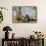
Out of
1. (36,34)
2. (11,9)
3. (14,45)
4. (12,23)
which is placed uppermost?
(11,9)

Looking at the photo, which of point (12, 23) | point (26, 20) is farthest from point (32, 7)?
point (12, 23)

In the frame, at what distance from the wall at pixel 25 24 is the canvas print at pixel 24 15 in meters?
0.09

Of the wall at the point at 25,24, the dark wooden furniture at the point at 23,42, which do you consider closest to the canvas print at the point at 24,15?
the wall at the point at 25,24

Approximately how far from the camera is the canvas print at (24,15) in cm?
469

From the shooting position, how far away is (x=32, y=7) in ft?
15.4

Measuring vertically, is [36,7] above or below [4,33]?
above

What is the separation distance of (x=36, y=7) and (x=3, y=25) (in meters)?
1.15

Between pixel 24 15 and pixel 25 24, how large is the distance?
0.91 ft

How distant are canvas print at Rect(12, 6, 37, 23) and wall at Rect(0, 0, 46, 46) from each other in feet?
0.30

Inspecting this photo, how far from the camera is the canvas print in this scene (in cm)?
469

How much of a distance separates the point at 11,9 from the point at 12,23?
1.40ft

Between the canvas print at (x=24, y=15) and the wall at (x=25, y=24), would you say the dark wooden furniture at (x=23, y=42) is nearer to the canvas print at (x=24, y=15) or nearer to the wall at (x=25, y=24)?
the wall at (x=25, y=24)

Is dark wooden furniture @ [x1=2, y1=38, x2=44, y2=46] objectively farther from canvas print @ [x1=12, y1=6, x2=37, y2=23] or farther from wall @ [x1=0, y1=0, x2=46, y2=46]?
canvas print @ [x1=12, y1=6, x2=37, y2=23]

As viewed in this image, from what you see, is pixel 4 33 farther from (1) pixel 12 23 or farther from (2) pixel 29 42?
(2) pixel 29 42
